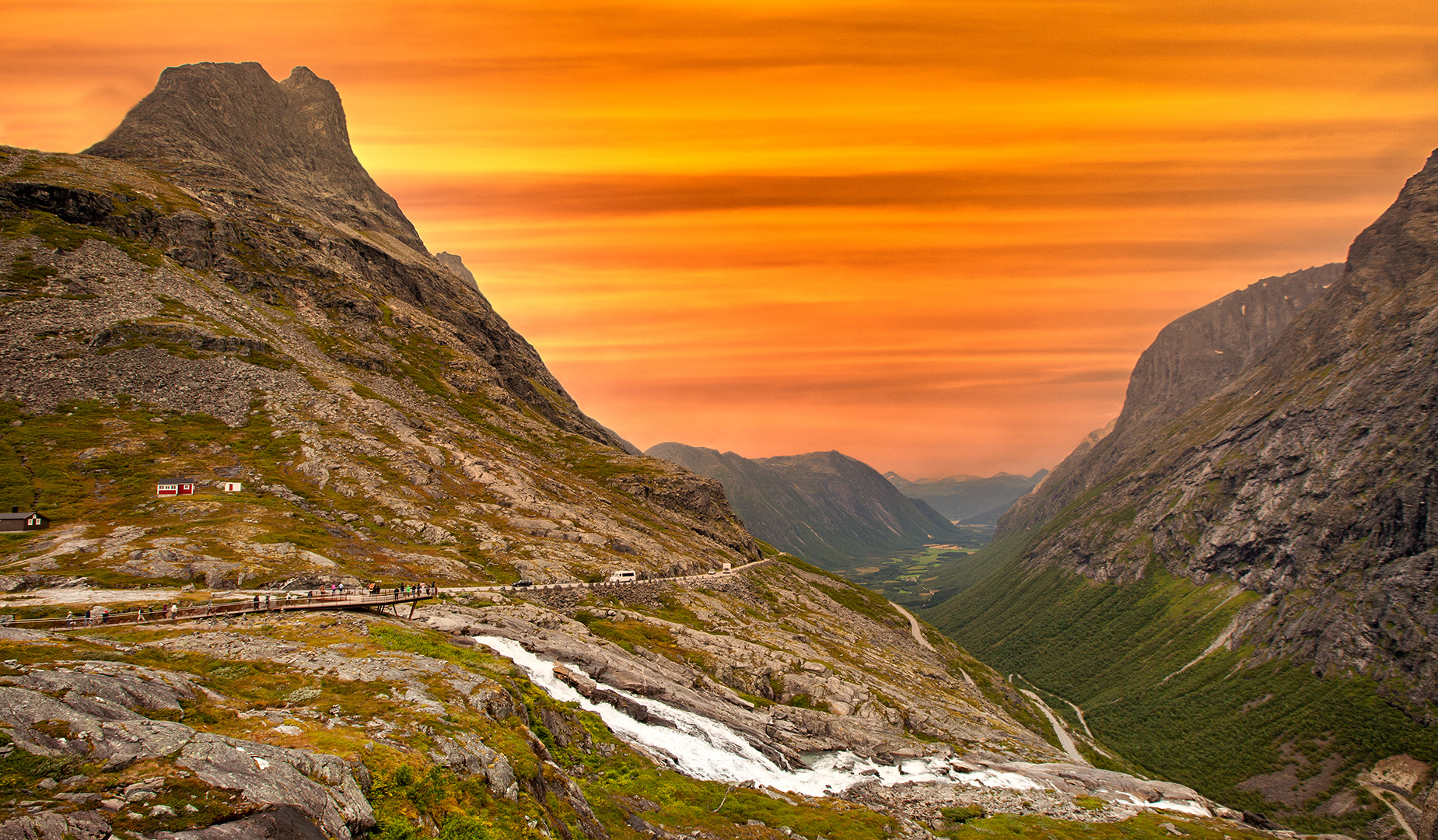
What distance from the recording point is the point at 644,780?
4556 centimetres

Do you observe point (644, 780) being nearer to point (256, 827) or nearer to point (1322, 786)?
point (256, 827)

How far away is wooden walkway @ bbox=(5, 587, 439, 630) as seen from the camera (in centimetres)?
4738

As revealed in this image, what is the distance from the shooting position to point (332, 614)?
5806cm

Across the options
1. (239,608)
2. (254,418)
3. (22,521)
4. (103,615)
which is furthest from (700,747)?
(254,418)

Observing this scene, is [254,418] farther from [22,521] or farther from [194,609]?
[194,609]

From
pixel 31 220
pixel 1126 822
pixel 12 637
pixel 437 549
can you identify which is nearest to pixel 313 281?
pixel 31 220

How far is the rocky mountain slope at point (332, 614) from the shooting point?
25.1 metres

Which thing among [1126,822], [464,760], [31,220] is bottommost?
[1126,822]

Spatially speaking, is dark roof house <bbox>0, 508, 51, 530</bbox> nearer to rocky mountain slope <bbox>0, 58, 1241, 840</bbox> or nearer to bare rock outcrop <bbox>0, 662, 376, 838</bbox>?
rocky mountain slope <bbox>0, 58, 1241, 840</bbox>

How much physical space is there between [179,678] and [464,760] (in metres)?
15.0

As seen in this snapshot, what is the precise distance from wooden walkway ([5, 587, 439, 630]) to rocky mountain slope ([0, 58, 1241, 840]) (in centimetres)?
272

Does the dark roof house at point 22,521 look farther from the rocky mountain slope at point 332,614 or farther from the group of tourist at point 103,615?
the group of tourist at point 103,615

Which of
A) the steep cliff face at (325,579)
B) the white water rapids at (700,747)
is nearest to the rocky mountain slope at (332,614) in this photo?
the steep cliff face at (325,579)

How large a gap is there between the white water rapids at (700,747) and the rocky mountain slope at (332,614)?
5.43 feet
